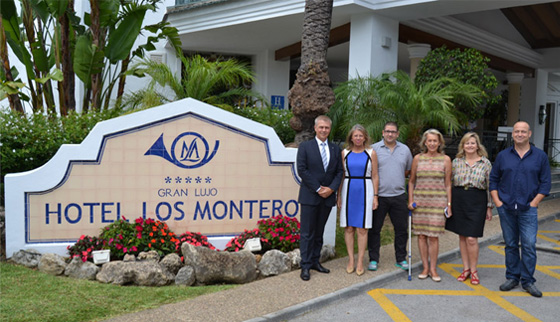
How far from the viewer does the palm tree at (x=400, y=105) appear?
8344 millimetres

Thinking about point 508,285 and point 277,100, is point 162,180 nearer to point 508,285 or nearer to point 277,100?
point 508,285

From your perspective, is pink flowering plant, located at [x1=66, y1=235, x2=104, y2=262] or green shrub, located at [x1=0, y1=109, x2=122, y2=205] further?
green shrub, located at [x1=0, y1=109, x2=122, y2=205]

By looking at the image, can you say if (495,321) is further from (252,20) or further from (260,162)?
(252,20)

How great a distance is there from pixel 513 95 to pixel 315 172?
47.6 feet

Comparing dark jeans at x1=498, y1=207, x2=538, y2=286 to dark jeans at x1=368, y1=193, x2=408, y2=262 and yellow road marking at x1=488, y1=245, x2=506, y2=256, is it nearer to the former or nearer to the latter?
dark jeans at x1=368, y1=193, x2=408, y2=262

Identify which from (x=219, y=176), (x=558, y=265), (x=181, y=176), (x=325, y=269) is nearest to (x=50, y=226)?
(x=181, y=176)

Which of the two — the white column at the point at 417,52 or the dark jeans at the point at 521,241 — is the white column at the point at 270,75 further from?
the dark jeans at the point at 521,241

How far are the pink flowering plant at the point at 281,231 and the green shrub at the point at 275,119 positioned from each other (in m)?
3.13

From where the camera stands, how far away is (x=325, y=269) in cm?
590

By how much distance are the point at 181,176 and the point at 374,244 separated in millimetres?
2579

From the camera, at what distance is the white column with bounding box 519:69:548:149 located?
17.8 meters

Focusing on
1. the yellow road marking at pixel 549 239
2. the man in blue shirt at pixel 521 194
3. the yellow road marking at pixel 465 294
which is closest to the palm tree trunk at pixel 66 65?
the yellow road marking at pixel 465 294

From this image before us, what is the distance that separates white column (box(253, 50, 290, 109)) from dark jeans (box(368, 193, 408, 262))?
377 inches

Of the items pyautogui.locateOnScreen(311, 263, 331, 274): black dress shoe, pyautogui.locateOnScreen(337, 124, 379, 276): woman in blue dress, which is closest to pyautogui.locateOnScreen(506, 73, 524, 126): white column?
pyautogui.locateOnScreen(337, 124, 379, 276): woman in blue dress
